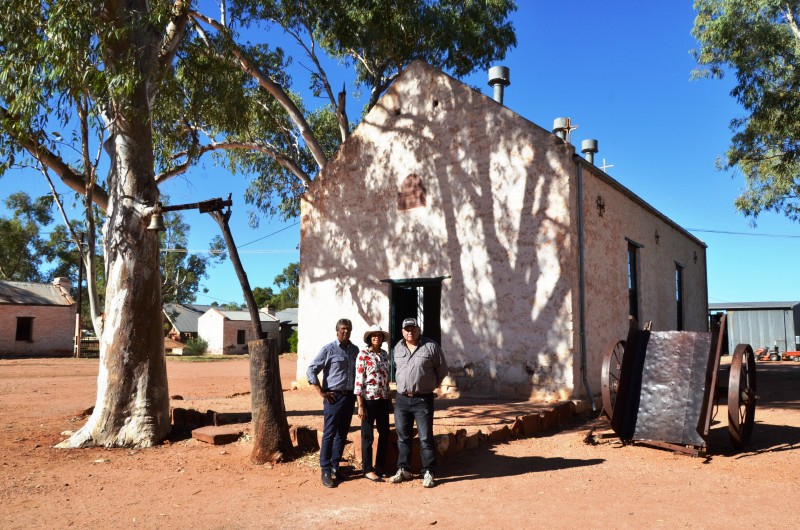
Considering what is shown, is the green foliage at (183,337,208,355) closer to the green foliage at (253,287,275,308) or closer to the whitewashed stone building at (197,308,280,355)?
the whitewashed stone building at (197,308,280,355)

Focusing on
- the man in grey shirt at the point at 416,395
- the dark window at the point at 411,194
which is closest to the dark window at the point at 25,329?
the dark window at the point at 411,194

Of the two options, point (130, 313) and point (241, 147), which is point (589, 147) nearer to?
point (241, 147)

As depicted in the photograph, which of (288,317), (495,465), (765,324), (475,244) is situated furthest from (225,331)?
(495,465)

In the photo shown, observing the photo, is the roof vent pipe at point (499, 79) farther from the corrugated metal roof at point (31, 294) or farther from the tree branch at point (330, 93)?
the corrugated metal roof at point (31, 294)

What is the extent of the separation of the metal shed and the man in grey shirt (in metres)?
24.7

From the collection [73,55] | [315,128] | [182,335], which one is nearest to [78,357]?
[182,335]

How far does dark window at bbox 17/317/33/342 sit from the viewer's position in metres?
34.1

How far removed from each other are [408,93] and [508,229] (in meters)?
3.82

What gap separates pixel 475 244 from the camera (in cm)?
1216

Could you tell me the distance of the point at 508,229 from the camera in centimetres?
1177

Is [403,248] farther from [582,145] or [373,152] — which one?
[582,145]

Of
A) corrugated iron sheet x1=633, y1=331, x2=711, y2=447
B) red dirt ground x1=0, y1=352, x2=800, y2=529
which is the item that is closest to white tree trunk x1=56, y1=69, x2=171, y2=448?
red dirt ground x1=0, y1=352, x2=800, y2=529

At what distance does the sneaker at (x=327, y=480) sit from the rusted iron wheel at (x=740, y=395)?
4.57m

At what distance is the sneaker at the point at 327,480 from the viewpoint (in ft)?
20.9
